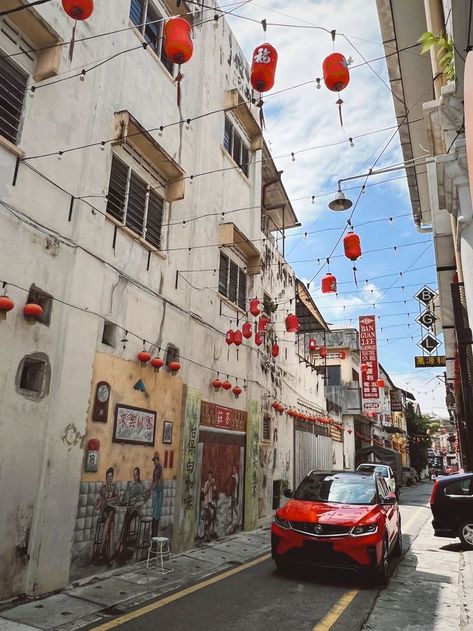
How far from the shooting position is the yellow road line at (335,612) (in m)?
5.70

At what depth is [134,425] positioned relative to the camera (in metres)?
9.01

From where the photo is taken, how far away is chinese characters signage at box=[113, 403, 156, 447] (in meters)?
8.59

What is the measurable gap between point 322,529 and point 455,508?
551cm

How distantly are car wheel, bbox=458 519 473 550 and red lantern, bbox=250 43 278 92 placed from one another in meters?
10.7

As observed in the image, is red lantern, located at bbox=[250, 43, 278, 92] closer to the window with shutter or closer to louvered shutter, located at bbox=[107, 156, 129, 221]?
the window with shutter

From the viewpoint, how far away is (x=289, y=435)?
19.1 m

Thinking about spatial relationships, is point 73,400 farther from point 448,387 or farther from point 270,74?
point 448,387

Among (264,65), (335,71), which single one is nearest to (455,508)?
(335,71)

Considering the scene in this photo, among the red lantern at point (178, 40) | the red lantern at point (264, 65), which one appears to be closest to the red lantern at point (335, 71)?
the red lantern at point (264, 65)

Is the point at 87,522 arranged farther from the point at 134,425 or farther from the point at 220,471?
the point at 220,471

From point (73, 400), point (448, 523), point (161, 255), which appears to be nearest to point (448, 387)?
point (448, 523)

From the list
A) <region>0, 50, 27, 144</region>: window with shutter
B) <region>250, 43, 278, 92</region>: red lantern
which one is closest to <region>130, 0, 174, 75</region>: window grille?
<region>0, 50, 27, 144</region>: window with shutter

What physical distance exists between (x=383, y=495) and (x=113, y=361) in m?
5.77

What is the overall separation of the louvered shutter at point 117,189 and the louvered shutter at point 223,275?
4.79 meters
